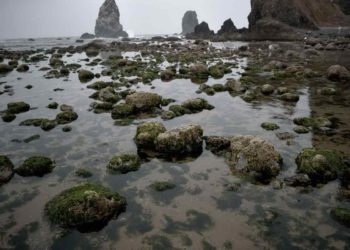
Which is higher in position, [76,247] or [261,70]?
[261,70]

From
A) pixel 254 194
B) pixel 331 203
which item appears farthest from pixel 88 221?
pixel 331 203

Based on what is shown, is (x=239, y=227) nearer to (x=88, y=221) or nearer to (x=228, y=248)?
(x=228, y=248)

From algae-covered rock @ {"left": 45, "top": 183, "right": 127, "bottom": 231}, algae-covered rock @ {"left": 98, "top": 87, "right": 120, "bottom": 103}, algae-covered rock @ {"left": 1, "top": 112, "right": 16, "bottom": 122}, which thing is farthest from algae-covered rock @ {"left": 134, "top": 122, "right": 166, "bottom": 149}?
algae-covered rock @ {"left": 1, "top": 112, "right": 16, "bottom": 122}

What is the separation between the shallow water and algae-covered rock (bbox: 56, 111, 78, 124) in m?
1.42

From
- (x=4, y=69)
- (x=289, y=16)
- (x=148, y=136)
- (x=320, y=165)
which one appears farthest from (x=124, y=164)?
(x=289, y=16)

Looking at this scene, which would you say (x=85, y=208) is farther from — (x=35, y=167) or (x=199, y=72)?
(x=199, y=72)

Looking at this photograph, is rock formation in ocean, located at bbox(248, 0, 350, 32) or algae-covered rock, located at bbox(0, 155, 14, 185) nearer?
algae-covered rock, located at bbox(0, 155, 14, 185)

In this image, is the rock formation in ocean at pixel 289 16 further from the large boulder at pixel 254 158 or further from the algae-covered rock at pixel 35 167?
the algae-covered rock at pixel 35 167

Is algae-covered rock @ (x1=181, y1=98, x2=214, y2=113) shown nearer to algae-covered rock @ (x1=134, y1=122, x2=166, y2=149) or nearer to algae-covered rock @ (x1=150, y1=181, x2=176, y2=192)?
algae-covered rock @ (x1=134, y1=122, x2=166, y2=149)

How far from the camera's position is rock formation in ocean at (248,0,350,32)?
108 m

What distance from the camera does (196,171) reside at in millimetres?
11688

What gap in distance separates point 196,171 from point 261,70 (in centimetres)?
2487

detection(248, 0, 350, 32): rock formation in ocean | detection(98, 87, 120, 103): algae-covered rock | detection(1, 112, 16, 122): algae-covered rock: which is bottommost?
detection(1, 112, 16, 122): algae-covered rock

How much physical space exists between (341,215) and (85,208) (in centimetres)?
742
